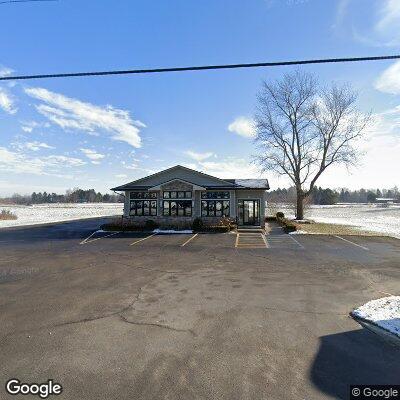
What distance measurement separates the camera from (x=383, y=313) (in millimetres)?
6871

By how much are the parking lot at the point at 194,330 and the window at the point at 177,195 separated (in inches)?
735

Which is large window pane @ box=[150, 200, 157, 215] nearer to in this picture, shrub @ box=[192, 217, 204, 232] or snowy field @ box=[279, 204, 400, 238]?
shrub @ box=[192, 217, 204, 232]

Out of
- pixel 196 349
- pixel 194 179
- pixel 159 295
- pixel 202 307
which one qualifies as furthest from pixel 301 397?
pixel 194 179

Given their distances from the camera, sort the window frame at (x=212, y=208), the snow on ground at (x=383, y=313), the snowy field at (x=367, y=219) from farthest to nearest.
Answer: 1. the window frame at (x=212, y=208)
2. the snowy field at (x=367, y=219)
3. the snow on ground at (x=383, y=313)

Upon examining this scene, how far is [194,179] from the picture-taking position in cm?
3253

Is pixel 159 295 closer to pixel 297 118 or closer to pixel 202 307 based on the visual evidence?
pixel 202 307

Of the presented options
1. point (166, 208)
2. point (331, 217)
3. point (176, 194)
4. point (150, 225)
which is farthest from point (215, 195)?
point (331, 217)

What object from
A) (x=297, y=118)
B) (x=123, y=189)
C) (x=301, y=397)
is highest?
(x=297, y=118)

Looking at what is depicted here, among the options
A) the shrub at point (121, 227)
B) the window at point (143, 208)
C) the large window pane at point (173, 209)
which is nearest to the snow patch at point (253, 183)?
the large window pane at point (173, 209)

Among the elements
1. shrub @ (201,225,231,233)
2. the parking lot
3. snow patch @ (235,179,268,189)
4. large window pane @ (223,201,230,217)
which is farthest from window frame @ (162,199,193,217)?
the parking lot

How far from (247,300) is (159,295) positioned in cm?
238

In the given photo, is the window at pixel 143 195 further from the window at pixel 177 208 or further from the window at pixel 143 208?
the window at pixel 177 208

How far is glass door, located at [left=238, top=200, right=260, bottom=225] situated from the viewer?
3166 centimetres

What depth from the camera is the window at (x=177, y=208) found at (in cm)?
3136
